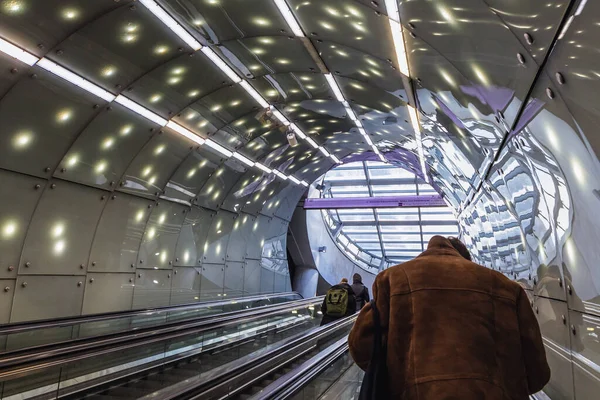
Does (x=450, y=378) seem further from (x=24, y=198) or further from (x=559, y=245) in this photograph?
(x=24, y=198)

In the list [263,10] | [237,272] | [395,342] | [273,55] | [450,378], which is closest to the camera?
[450,378]

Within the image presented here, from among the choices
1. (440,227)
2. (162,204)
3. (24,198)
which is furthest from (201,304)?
(440,227)

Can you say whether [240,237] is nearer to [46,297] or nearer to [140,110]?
[140,110]

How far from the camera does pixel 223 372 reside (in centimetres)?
620

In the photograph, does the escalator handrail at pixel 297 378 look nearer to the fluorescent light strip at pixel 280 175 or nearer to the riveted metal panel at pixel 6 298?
the riveted metal panel at pixel 6 298

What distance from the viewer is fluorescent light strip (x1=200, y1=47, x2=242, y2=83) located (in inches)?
284

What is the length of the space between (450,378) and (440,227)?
92.9 feet

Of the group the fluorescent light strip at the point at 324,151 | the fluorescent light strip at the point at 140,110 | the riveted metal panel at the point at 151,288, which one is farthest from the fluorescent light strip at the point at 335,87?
the riveted metal panel at the point at 151,288

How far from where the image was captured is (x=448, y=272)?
2344 millimetres

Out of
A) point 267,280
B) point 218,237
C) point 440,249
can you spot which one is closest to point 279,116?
point 218,237

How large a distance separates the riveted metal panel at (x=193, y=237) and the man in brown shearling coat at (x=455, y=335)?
9.40m

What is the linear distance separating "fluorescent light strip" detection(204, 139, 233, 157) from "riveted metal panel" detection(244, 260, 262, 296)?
4907 mm

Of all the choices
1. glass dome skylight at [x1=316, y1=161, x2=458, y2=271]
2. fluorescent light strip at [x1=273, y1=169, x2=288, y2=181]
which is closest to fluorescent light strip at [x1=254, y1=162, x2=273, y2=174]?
fluorescent light strip at [x1=273, y1=169, x2=288, y2=181]

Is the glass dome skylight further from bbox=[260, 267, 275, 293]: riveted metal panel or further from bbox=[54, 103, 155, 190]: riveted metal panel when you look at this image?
bbox=[54, 103, 155, 190]: riveted metal panel
